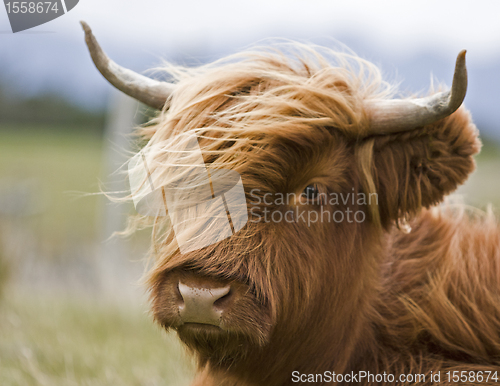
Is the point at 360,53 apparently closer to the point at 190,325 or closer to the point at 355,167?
the point at 355,167

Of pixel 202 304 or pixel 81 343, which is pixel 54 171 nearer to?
pixel 81 343

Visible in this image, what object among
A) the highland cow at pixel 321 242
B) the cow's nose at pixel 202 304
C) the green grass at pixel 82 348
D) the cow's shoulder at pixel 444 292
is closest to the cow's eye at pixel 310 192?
the highland cow at pixel 321 242

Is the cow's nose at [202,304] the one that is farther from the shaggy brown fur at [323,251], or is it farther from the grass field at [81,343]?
the grass field at [81,343]

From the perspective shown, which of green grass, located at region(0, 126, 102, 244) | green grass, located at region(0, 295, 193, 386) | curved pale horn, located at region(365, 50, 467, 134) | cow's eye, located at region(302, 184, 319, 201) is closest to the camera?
curved pale horn, located at region(365, 50, 467, 134)

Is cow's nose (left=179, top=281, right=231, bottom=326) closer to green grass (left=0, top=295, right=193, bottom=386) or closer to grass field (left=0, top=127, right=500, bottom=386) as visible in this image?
grass field (left=0, top=127, right=500, bottom=386)

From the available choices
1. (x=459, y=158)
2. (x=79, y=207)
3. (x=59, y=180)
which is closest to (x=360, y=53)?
(x=459, y=158)

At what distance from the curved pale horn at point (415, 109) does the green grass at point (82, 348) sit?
150cm

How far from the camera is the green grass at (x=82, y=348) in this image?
3.33 m

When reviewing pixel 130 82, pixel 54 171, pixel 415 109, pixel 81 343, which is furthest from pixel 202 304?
pixel 54 171

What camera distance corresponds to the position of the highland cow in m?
1.79

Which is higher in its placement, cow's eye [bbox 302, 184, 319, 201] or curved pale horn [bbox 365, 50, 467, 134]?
curved pale horn [bbox 365, 50, 467, 134]

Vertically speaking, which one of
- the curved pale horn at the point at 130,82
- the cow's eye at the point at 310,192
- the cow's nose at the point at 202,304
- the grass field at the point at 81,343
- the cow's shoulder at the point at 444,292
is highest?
the curved pale horn at the point at 130,82

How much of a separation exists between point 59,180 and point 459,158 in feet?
65.7

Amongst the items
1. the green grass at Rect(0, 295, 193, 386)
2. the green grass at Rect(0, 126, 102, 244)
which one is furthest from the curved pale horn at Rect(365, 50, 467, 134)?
the green grass at Rect(0, 126, 102, 244)
